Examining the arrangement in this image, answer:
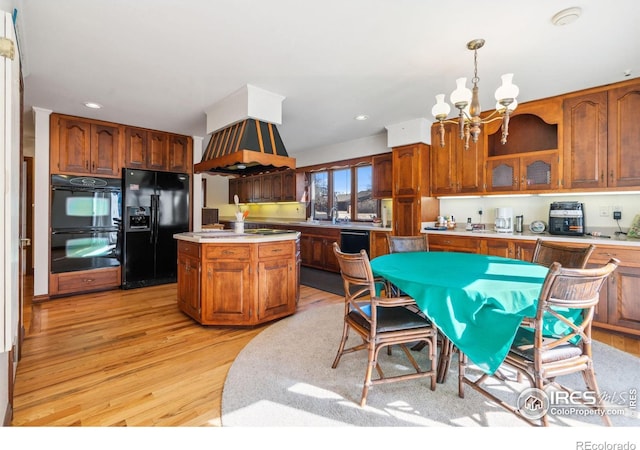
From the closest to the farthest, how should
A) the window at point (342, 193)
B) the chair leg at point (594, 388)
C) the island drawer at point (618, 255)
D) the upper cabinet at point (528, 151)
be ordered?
the chair leg at point (594, 388) < the island drawer at point (618, 255) < the upper cabinet at point (528, 151) < the window at point (342, 193)

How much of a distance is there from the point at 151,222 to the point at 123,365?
2870 millimetres

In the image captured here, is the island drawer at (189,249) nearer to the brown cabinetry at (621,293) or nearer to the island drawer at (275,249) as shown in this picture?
the island drawer at (275,249)

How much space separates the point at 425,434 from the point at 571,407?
5.86 ft

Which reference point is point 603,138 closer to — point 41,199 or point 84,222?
point 84,222

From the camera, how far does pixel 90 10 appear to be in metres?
2.08

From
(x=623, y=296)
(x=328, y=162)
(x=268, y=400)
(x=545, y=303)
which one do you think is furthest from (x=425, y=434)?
(x=328, y=162)

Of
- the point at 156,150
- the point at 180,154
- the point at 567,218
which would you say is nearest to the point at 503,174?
the point at 567,218

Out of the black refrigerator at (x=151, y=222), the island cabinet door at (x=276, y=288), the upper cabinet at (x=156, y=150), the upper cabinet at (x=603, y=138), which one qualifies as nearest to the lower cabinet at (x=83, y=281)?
the black refrigerator at (x=151, y=222)

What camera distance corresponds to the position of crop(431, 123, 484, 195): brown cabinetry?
4.07 m

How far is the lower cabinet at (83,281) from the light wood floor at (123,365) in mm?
439

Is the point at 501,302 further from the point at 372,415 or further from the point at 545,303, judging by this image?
the point at 372,415

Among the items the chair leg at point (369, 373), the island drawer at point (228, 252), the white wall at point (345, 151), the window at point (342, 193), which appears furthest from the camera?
the window at point (342, 193)

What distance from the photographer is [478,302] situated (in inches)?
64.2

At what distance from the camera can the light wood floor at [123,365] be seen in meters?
1.75
